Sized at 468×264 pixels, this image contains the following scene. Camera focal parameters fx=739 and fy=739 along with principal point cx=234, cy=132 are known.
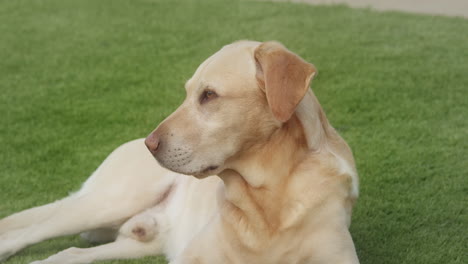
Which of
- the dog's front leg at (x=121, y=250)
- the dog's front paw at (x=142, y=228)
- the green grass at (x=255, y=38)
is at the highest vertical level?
the dog's front paw at (x=142, y=228)

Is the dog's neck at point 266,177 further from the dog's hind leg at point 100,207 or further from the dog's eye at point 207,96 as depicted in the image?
the dog's hind leg at point 100,207

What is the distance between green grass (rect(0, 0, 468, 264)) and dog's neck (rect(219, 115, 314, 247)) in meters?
1.07

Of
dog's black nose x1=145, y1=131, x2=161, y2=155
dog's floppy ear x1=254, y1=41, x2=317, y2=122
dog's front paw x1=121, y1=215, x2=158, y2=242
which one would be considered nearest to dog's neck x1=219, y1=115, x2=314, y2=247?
dog's floppy ear x1=254, y1=41, x2=317, y2=122

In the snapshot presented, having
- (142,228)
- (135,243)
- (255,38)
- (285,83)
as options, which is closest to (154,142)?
(285,83)

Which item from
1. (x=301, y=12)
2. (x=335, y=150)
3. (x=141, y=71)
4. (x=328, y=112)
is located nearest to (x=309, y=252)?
(x=335, y=150)

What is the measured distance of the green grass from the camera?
5.02 meters

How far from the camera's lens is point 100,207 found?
4500mm

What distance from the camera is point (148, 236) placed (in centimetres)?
448

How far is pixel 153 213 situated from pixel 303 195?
1413 mm

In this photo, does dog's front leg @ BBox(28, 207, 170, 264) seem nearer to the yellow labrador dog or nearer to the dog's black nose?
the yellow labrador dog

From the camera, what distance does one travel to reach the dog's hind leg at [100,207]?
14.6 ft

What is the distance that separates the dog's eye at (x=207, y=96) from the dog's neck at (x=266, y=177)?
298 mm

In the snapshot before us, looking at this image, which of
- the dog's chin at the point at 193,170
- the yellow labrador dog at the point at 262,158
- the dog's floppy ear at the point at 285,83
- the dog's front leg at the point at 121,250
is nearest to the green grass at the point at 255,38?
the dog's front leg at the point at 121,250

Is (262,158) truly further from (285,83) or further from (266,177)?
(285,83)
